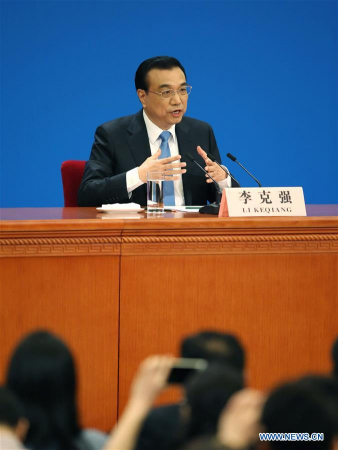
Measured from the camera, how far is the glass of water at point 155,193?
2422 mm

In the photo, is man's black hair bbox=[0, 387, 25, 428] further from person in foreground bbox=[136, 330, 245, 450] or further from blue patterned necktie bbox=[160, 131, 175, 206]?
blue patterned necktie bbox=[160, 131, 175, 206]

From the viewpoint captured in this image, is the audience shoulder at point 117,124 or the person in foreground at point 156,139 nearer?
the person in foreground at point 156,139

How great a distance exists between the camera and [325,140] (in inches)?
187

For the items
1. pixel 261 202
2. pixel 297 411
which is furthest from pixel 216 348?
pixel 261 202

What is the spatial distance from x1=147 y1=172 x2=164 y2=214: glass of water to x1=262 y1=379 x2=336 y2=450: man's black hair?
1.84m

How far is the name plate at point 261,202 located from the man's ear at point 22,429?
1.60m

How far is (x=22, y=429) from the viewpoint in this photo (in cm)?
64

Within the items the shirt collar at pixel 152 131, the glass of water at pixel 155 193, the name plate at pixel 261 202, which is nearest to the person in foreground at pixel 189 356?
the name plate at pixel 261 202

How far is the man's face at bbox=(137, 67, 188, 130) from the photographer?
10.3 ft

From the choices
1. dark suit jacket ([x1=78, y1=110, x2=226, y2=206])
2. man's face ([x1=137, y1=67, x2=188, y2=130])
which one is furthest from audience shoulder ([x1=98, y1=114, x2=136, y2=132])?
man's face ([x1=137, y1=67, x2=188, y2=130])

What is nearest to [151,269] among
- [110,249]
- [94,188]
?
[110,249]

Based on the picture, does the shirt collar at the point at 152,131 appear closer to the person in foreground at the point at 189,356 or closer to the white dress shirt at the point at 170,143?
the white dress shirt at the point at 170,143

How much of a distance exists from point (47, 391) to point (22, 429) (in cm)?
5

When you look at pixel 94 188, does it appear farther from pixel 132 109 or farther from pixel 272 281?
pixel 132 109
